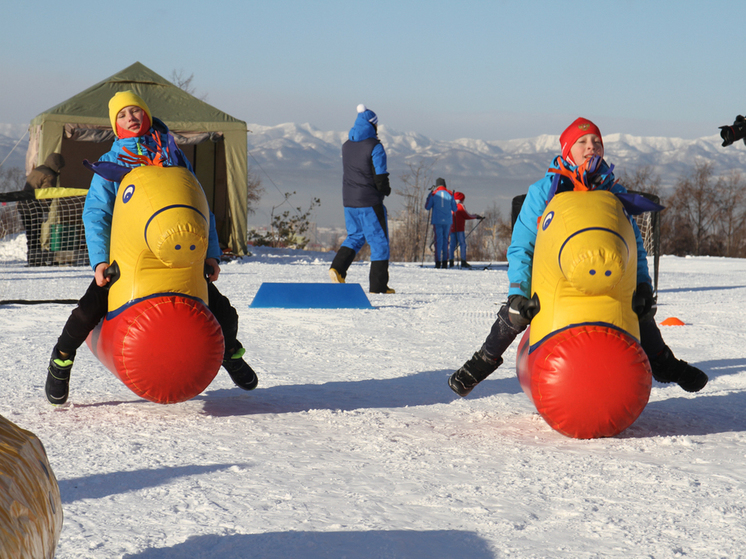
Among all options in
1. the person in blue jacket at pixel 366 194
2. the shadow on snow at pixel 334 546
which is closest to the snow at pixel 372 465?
the shadow on snow at pixel 334 546

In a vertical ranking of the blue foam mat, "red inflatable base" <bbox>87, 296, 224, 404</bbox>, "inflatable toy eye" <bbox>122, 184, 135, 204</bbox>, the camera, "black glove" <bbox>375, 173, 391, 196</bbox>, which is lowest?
the blue foam mat

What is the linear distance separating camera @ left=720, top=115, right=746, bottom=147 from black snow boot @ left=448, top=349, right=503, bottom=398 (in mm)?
3731

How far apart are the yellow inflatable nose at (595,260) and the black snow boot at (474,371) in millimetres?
774

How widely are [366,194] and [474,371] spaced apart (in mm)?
5589

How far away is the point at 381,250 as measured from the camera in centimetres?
889

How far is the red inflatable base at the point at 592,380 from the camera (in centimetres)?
297

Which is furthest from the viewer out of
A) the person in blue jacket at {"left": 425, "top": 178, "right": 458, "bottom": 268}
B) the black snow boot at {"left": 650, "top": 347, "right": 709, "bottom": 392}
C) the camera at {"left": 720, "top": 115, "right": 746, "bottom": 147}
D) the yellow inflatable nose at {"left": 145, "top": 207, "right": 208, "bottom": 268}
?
the person in blue jacket at {"left": 425, "top": 178, "right": 458, "bottom": 268}

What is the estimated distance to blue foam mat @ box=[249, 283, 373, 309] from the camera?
7453 millimetres

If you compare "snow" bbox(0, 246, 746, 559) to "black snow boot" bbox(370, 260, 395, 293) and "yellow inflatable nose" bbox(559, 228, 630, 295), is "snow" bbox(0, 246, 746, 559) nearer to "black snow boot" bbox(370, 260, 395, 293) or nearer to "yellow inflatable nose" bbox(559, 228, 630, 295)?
"yellow inflatable nose" bbox(559, 228, 630, 295)

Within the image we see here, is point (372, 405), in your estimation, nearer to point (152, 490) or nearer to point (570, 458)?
point (570, 458)

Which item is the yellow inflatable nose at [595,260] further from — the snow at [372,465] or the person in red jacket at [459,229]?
the person in red jacket at [459,229]

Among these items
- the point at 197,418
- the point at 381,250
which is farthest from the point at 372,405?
the point at 381,250

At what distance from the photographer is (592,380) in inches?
117

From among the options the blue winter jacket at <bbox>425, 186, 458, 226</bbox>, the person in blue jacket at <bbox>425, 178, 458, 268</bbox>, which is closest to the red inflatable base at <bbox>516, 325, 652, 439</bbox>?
the person in blue jacket at <bbox>425, 178, 458, 268</bbox>
